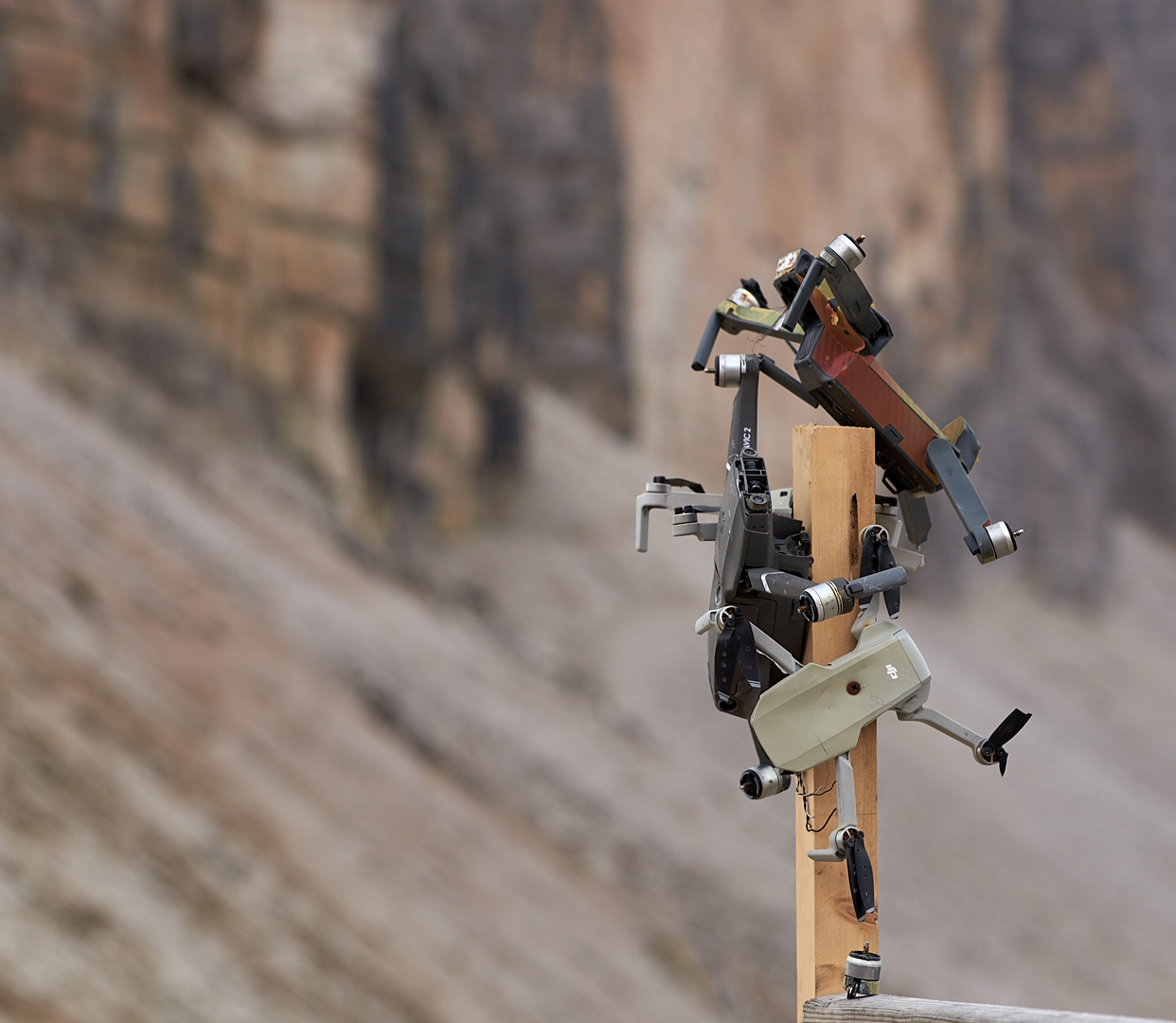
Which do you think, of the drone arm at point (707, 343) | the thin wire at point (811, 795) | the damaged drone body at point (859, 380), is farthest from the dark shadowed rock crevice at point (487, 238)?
the thin wire at point (811, 795)

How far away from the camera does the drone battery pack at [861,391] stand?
3.30 meters

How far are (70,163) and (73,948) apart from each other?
9.73 m

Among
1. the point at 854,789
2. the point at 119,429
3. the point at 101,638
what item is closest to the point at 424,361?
the point at 119,429

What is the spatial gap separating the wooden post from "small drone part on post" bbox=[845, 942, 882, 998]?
0.21ft

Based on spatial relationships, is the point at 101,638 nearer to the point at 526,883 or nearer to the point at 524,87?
the point at 526,883

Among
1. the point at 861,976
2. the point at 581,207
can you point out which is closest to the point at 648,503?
the point at 861,976

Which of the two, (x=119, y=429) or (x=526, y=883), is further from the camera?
(x=119, y=429)

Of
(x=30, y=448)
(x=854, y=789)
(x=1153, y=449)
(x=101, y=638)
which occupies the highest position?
(x=1153, y=449)

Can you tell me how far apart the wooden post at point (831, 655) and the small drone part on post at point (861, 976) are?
0.06 metres

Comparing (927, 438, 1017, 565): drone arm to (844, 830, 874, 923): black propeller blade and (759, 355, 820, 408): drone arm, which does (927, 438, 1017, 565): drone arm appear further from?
(844, 830, 874, 923): black propeller blade

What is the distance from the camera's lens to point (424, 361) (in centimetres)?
1612

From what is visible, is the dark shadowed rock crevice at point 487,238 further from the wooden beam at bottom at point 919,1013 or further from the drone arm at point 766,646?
the wooden beam at bottom at point 919,1013

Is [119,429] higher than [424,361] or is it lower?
lower

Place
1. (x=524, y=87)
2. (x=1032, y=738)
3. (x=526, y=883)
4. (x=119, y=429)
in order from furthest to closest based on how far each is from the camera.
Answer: (x=524, y=87) → (x=1032, y=738) → (x=119, y=429) → (x=526, y=883)
